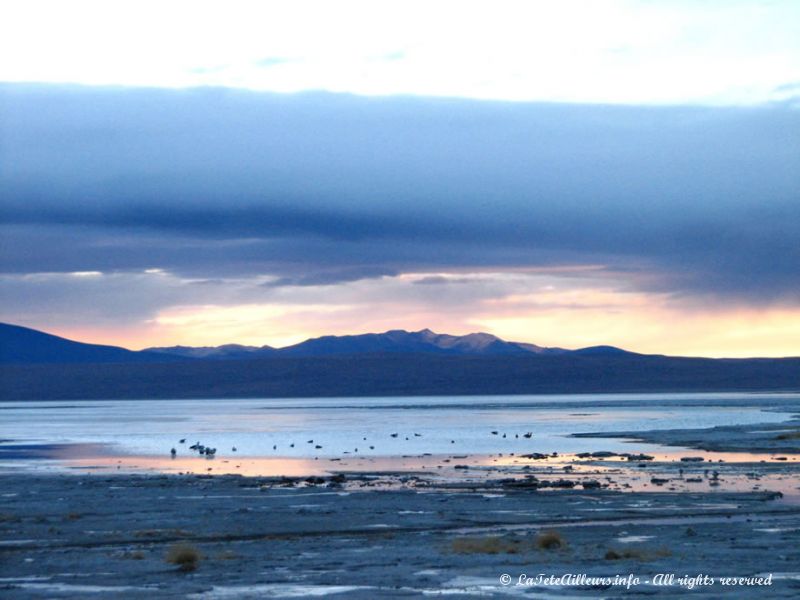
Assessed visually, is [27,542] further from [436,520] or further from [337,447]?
[337,447]

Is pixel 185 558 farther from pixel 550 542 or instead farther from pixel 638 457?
pixel 638 457

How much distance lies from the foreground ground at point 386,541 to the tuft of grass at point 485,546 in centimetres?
6

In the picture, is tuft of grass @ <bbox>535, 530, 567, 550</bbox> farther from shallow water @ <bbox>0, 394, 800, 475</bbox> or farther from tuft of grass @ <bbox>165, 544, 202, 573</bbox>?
shallow water @ <bbox>0, 394, 800, 475</bbox>

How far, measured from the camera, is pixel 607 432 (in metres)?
68.1

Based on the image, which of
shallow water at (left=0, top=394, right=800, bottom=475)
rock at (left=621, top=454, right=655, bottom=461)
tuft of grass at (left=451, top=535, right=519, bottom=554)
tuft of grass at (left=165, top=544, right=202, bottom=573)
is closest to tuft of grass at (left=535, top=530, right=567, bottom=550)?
tuft of grass at (left=451, top=535, right=519, bottom=554)

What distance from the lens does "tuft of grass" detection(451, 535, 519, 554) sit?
21359 mm

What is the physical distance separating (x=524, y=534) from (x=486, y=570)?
4401mm

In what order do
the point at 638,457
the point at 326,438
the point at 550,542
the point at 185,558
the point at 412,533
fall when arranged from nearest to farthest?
the point at 185,558 < the point at 550,542 < the point at 412,533 < the point at 638,457 < the point at 326,438

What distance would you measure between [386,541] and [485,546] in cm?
228

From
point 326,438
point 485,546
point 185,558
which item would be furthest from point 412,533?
point 326,438

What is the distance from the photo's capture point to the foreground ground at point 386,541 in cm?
1809

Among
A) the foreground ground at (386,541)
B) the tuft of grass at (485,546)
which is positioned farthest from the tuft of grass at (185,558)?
the tuft of grass at (485,546)

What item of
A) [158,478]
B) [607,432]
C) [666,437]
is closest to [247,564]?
[158,478]

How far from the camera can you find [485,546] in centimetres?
2167
